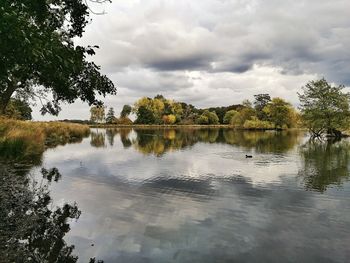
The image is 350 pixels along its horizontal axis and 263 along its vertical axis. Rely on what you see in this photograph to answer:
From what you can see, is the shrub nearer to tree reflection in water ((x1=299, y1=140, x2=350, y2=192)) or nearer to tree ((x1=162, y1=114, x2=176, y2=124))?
tree ((x1=162, y1=114, x2=176, y2=124))

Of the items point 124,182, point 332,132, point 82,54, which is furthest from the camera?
point 332,132

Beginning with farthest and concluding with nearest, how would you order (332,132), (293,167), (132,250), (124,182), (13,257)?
(332,132) < (293,167) < (124,182) < (132,250) < (13,257)

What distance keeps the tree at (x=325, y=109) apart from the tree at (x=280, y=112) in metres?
51.9

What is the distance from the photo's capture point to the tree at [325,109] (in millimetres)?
70125

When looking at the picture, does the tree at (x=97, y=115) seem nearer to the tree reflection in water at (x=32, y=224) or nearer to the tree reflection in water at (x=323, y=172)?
the tree reflection in water at (x=323, y=172)

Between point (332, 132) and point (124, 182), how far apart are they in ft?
218

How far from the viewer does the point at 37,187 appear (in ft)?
57.5

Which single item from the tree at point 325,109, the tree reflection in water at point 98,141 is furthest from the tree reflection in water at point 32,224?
the tree at point 325,109

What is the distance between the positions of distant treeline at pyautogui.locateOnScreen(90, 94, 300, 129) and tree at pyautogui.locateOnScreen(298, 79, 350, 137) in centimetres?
5198

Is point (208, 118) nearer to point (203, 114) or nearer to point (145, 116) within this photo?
point (203, 114)

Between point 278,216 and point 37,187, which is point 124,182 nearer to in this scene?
point 37,187

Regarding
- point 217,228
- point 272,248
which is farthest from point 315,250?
point 217,228

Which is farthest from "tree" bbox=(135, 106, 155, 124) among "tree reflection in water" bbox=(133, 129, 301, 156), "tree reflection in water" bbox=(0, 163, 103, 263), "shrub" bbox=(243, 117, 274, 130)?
"tree reflection in water" bbox=(0, 163, 103, 263)

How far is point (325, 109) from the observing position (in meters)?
70.6
